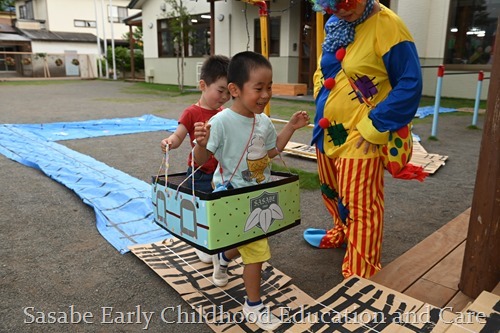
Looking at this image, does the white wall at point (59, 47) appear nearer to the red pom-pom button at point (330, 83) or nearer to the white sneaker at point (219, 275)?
the white sneaker at point (219, 275)

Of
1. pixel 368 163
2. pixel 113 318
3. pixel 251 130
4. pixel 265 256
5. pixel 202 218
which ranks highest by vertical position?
pixel 251 130

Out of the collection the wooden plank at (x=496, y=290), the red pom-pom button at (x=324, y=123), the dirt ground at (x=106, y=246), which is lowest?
the dirt ground at (x=106, y=246)

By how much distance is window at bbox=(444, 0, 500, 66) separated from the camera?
39.7 feet

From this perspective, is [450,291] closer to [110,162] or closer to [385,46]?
[385,46]

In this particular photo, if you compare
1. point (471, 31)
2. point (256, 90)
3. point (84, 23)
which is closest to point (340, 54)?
point (256, 90)

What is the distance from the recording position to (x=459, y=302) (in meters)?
2.08

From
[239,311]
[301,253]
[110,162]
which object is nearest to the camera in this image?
[239,311]

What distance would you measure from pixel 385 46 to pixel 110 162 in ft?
14.6

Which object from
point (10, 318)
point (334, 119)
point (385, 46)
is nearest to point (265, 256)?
point (334, 119)

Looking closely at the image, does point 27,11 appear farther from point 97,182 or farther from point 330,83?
point 330,83

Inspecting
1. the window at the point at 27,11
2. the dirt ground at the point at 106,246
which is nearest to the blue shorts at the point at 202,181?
the dirt ground at the point at 106,246

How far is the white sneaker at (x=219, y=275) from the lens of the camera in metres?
2.58

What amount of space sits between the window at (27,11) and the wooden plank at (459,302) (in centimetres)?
4045

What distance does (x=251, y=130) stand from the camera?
217 centimetres
